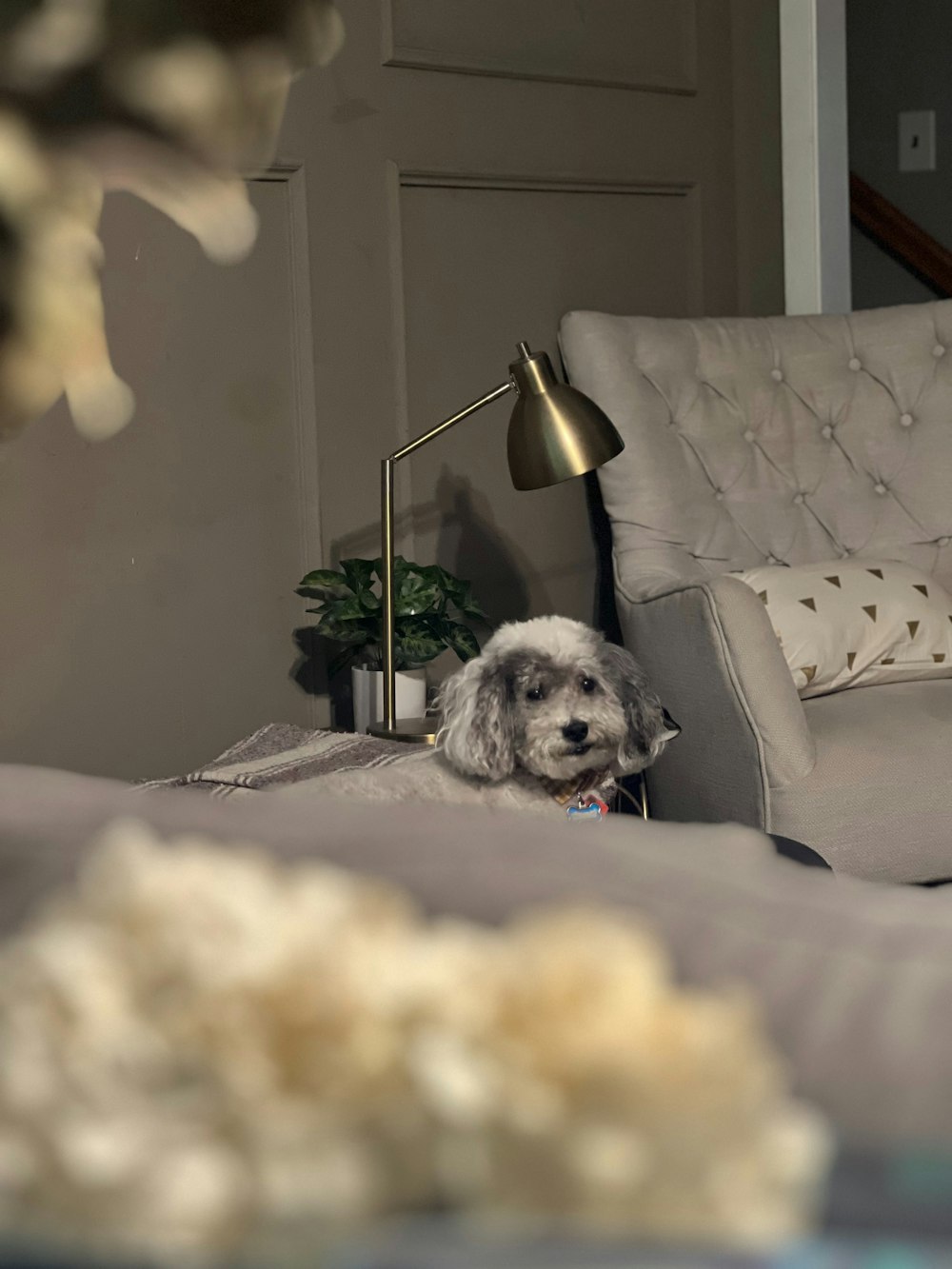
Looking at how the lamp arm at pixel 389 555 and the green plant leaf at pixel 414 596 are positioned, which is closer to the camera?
the lamp arm at pixel 389 555

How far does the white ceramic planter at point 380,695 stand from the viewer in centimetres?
218

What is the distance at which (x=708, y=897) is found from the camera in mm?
263

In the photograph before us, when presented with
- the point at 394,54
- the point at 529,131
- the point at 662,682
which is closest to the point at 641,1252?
the point at 662,682

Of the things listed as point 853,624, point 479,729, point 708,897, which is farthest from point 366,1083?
point 853,624

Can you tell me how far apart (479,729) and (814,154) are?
1.88 metres

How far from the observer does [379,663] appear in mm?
2227

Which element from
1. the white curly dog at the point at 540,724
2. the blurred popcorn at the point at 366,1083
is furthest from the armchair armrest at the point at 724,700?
the blurred popcorn at the point at 366,1083

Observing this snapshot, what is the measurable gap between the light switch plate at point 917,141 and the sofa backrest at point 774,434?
4.53ft

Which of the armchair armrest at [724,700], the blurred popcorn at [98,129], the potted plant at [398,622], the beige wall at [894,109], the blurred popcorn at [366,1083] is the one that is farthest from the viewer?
the beige wall at [894,109]

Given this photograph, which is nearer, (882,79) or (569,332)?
(569,332)

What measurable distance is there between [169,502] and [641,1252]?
2.08m

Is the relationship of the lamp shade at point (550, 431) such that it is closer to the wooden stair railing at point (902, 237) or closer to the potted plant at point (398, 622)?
the potted plant at point (398, 622)

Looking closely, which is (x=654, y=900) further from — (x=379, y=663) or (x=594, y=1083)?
(x=379, y=663)

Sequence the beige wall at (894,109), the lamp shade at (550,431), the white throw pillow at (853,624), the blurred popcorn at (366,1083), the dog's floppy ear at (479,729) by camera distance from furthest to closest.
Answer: the beige wall at (894,109)
the white throw pillow at (853,624)
the lamp shade at (550,431)
the dog's floppy ear at (479,729)
the blurred popcorn at (366,1083)
